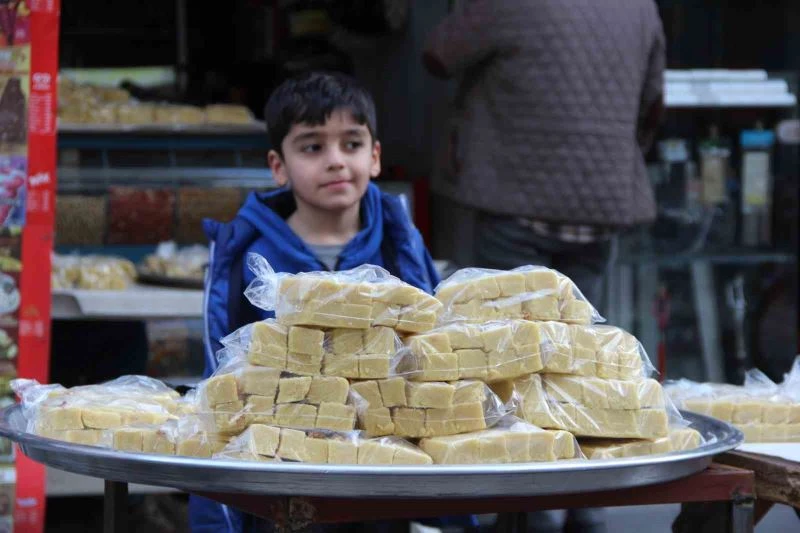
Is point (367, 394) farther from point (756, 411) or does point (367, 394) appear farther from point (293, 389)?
point (756, 411)

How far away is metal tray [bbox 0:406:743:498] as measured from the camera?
6.69ft

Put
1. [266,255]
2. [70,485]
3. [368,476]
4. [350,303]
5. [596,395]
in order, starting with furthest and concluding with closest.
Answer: [70,485]
[266,255]
[596,395]
[350,303]
[368,476]

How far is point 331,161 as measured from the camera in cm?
327

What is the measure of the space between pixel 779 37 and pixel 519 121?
239 centimetres

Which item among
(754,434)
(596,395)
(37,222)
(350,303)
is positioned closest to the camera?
(350,303)

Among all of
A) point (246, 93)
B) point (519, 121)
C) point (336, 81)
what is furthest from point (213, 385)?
point (246, 93)

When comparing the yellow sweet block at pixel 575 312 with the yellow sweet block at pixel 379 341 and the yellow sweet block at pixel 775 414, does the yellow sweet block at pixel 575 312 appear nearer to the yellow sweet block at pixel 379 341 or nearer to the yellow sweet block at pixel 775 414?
the yellow sweet block at pixel 379 341

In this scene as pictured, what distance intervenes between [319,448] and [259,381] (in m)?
0.16

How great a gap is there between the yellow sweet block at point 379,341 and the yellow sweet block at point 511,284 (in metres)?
0.28

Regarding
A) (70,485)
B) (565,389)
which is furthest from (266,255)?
(70,485)

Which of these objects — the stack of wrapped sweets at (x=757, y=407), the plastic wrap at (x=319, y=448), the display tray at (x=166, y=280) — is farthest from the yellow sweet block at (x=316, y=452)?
the display tray at (x=166, y=280)

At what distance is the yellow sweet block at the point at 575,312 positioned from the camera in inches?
97.7

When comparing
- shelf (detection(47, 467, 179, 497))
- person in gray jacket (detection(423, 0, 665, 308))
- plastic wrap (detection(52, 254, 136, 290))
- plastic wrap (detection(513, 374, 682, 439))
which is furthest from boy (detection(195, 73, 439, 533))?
shelf (detection(47, 467, 179, 497))

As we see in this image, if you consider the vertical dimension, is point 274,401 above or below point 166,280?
above
